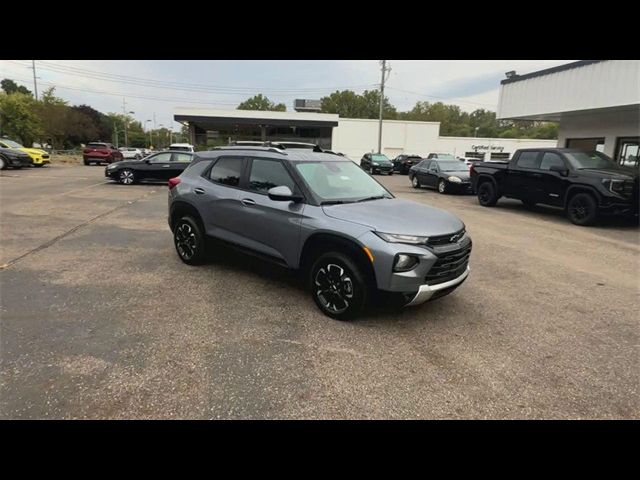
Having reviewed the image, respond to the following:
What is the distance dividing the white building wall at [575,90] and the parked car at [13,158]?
25.5 m

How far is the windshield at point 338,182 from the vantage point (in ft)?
15.1

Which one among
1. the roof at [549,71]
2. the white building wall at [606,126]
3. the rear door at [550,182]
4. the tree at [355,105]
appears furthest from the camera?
the tree at [355,105]

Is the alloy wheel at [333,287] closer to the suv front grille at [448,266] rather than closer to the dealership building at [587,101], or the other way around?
the suv front grille at [448,266]

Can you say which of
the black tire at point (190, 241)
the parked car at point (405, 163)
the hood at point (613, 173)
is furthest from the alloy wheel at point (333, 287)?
the parked car at point (405, 163)

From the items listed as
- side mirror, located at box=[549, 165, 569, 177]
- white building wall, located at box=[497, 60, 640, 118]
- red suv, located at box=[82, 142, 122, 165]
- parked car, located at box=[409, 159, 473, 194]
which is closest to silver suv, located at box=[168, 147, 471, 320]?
side mirror, located at box=[549, 165, 569, 177]

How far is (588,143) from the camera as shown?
1569 cm

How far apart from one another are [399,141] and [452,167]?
30.3m

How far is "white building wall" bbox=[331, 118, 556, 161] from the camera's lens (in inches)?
1794

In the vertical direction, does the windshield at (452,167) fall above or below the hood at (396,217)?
above

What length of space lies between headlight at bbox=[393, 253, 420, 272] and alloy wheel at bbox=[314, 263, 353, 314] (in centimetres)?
51

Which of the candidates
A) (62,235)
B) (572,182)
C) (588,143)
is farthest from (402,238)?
(588,143)

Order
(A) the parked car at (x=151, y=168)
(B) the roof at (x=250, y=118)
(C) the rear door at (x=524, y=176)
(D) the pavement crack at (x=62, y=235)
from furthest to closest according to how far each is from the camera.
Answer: (B) the roof at (x=250, y=118), (A) the parked car at (x=151, y=168), (C) the rear door at (x=524, y=176), (D) the pavement crack at (x=62, y=235)

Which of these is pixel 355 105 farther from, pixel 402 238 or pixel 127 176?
pixel 402 238
